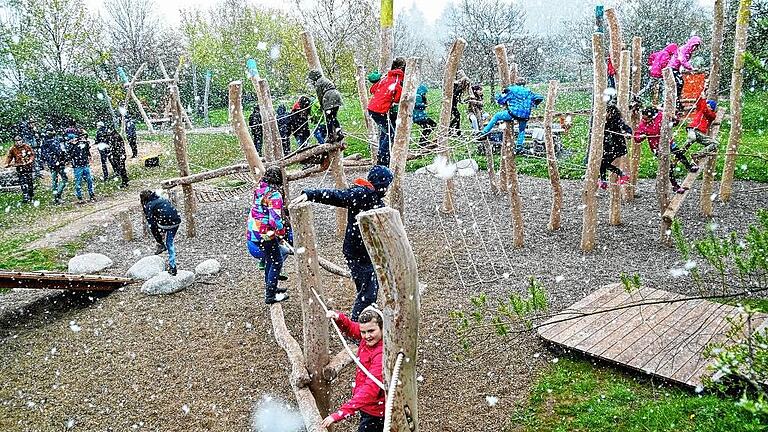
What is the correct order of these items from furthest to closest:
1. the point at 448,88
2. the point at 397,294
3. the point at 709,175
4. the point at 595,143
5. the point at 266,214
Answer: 1. the point at 709,175
2. the point at 448,88
3. the point at 595,143
4. the point at 266,214
5. the point at 397,294

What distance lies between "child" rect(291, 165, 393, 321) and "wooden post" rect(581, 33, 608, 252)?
10.1 feet

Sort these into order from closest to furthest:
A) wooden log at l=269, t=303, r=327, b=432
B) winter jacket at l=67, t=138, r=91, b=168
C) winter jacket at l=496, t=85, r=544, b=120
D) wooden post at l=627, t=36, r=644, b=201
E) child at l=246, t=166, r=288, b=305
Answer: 1. wooden log at l=269, t=303, r=327, b=432
2. child at l=246, t=166, r=288, b=305
3. winter jacket at l=496, t=85, r=544, b=120
4. wooden post at l=627, t=36, r=644, b=201
5. winter jacket at l=67, t=138, r=91, b=168

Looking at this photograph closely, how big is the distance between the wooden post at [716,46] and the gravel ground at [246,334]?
1.73 metres

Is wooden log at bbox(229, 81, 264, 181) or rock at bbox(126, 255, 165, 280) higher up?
wooden log at bbox(229, 81, 264, 181)

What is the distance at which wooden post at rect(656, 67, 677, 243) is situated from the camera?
634 centimetres

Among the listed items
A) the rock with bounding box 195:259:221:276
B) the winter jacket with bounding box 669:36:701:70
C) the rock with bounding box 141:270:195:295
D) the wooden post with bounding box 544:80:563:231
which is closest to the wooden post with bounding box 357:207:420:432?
the rock with bounding box 141:270:195:295

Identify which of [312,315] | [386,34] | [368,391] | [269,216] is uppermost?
[386,34]

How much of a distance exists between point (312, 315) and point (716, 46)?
6417 mm

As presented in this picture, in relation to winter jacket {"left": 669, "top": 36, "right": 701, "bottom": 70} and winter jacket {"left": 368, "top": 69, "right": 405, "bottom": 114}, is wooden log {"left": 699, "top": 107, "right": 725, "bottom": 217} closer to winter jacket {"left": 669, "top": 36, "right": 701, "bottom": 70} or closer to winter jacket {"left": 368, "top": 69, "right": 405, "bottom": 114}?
winter jacket {"left": 669, "top": 36, "right": 701, "bottom": 70}

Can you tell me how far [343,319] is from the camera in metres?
3.83

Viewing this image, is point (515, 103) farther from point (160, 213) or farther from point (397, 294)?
point (397, 294)

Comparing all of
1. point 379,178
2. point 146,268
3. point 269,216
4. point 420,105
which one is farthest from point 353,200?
point 420,105

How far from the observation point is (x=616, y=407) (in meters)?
4.07

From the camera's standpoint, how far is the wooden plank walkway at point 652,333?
14.2 feet
